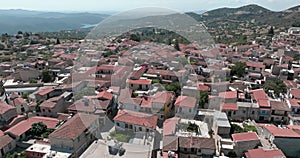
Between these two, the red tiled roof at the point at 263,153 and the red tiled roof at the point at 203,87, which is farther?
the red tiled roof at the point at 203,87

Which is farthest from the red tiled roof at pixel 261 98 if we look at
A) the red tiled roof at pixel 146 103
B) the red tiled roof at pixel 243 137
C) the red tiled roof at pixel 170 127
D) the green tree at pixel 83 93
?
the green tree at pixel 83 93

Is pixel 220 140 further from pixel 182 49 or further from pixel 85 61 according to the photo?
pixel 182 49

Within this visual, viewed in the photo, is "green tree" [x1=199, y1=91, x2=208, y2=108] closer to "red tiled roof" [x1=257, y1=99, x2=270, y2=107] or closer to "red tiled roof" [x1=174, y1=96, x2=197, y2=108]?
"red tiled roof" [x1=174, y1=96, x2=197, y2=108]

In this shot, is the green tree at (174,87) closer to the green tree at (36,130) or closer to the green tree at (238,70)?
the green tree at (238,70)

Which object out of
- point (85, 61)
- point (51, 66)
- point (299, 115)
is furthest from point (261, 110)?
point (51, 66)

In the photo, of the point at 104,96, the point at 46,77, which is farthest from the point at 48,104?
the point at 46,77

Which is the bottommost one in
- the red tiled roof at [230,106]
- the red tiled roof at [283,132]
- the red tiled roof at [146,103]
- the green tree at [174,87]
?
the red tiled roof at [283,132]

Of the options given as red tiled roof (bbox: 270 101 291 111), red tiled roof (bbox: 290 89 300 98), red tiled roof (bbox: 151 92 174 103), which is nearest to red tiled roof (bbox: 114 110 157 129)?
red tiled roof (bbox: 151 92 174 103)
